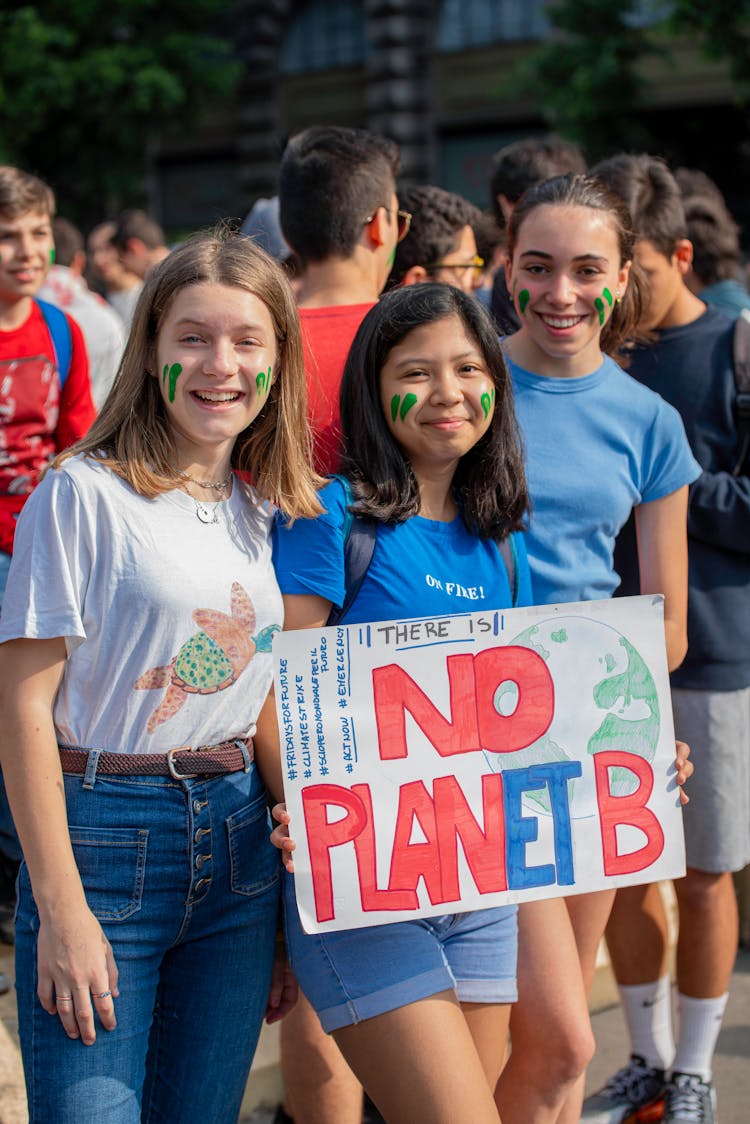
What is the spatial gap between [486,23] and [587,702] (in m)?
20.2

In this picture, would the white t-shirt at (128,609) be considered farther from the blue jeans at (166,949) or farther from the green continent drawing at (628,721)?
the green continent drawing at (628,721)

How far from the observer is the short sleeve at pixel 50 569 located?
5.96ft

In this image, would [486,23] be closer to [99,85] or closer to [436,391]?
[99,85]

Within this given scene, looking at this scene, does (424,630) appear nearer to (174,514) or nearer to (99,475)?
(174,514)

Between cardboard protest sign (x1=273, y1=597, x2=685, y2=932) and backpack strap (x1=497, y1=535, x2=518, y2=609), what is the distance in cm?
18

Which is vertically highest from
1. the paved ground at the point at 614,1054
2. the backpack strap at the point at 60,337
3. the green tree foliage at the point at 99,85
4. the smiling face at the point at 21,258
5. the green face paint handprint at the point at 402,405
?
the green tree foliage at the point at 99,85

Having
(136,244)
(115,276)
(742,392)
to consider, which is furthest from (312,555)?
(115,276)

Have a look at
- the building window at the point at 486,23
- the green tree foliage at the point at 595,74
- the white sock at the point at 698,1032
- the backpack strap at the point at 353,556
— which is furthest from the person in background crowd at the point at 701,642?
the building window at the point at 486,23

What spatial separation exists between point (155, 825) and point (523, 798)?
0.62 m

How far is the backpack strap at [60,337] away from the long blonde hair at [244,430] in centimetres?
160

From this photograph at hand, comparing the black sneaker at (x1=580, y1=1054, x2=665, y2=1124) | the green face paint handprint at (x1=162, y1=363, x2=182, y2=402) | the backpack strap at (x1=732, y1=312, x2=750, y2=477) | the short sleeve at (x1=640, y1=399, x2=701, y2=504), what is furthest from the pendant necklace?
the black sneaker at (x1=580, y1=1054, x2=665, y2=1124)

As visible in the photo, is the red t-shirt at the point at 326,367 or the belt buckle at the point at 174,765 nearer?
the belt buckle at the point at 174,765

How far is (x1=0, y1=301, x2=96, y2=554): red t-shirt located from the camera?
11.6 feet

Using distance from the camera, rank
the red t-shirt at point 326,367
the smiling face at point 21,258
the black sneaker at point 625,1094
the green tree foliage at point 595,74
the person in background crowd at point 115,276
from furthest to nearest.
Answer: the green tree foliage at point 595,74 → the person in background crowd at point 115,276 → the smiling face at point 21,258 → the black sneaker at point 625,1094 → the red t-shirt at point 326,367
